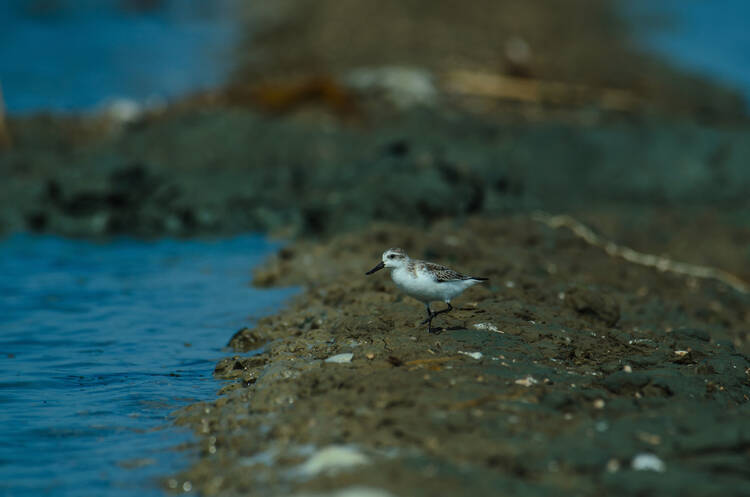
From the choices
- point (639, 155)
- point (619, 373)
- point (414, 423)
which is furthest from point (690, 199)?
point (414, 423)

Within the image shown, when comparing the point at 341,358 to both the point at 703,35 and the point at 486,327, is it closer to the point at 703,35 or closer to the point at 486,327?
the point at 486,327

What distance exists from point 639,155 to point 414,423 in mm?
11808

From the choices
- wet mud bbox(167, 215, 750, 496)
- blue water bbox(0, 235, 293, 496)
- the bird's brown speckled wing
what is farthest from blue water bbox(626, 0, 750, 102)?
the bird's brown speckled wing

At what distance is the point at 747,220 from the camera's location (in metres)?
13.8

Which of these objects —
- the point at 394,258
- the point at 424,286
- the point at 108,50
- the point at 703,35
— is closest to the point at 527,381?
the point at 424,286

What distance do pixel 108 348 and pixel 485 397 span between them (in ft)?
14.5

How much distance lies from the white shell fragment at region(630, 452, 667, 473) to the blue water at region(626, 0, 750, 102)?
18.7 metres

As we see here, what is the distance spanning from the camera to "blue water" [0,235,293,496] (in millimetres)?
5762

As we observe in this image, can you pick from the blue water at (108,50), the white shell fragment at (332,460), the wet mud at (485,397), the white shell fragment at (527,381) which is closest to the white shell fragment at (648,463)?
the wet mud at (485,397)

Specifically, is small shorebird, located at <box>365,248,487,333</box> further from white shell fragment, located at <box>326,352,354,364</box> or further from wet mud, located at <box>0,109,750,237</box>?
wet mud, located at <box>0,109,750,237</box>

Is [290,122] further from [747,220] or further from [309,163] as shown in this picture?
[747,220]

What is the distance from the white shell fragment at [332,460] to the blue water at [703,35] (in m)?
19.4

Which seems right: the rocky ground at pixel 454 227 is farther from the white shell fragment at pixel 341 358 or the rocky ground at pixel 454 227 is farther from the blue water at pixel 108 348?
the blue water at pixel 108 348

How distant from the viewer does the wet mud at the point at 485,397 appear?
472 centimetres
